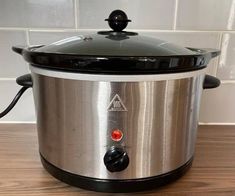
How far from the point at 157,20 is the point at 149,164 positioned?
1.49 feet

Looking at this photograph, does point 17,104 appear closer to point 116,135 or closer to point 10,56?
point 10,56

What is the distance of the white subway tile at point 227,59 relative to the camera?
781 mm

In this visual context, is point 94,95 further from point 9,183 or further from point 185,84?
point 9,183

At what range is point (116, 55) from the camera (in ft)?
1.28

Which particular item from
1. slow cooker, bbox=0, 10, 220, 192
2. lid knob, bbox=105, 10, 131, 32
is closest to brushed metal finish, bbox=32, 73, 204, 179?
slow cooker, bbox=0, 10, 220, 192

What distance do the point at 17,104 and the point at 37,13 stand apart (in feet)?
0.95

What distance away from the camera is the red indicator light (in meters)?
0.43

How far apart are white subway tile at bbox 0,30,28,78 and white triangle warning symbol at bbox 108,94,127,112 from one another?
1.55 ft

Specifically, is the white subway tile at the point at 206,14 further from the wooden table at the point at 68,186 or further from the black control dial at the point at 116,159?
the black control dial at the point at 116,159

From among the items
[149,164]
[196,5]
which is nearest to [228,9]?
[196,5]

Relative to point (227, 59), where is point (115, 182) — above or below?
below

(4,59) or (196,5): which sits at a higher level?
(196,5)

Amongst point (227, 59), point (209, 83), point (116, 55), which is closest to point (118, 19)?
point (116, 55)

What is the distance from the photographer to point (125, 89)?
1.34ft
